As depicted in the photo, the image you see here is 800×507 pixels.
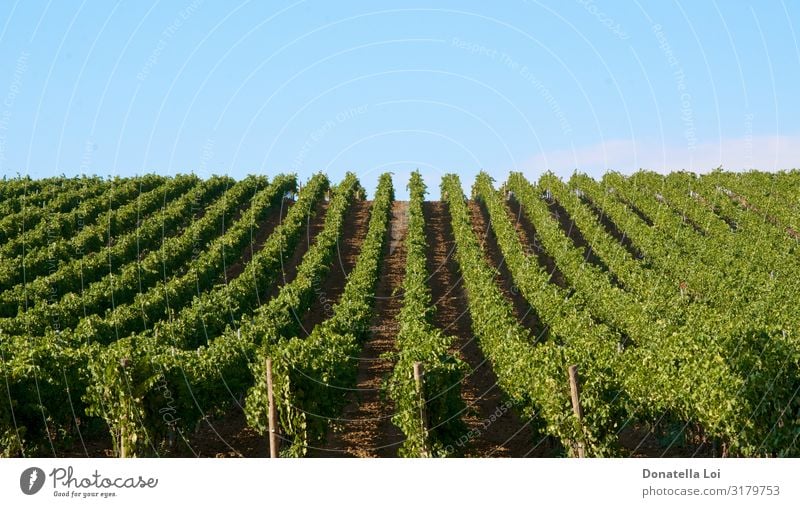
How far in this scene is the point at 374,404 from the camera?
28391 mm

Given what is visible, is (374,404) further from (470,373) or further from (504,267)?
(504,267)

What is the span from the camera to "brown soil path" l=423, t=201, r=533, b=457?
24750mm

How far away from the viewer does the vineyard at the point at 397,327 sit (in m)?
21.7

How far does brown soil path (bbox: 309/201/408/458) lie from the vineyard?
0.10 m

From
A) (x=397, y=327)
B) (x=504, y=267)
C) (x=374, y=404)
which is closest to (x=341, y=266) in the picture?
(x=504, y=267)

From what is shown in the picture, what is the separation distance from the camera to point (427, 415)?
22.2 meters

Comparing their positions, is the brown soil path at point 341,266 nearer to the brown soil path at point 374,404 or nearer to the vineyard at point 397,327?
the vineyard at point 397,327

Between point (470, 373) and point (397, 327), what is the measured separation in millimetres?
11157

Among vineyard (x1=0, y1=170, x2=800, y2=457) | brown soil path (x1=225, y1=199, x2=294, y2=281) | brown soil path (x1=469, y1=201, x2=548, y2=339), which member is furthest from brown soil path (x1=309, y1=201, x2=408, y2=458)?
brown soil path (x1=225, y1=199, x2=294, y2=281)

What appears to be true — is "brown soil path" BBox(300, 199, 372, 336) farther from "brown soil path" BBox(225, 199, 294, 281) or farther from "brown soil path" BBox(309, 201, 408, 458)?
"brown soil path" BBox(225, 199, 294, 281)

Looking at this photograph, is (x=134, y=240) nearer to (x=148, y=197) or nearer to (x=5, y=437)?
(x=148, y=197)

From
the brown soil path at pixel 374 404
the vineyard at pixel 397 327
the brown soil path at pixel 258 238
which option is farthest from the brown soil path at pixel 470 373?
the brown soil path at pixel 258 238

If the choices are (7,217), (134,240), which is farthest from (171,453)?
(7,217)

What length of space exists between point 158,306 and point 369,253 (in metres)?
14.2
